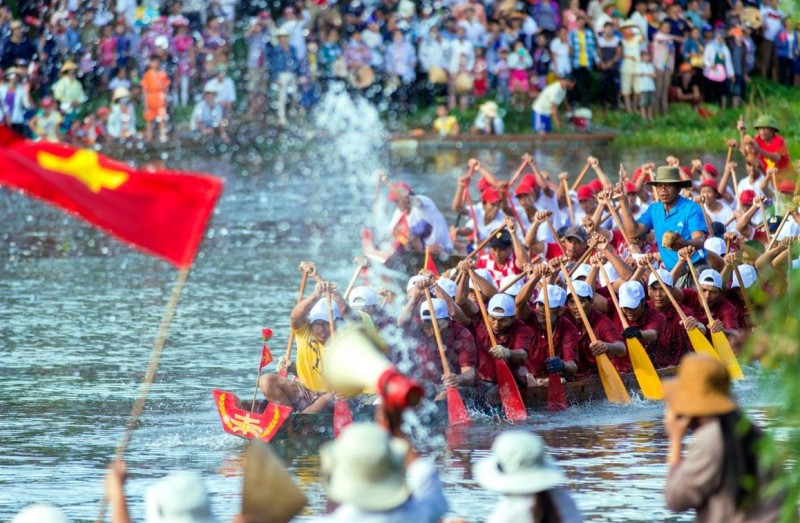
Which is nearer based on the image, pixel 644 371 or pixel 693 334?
pixel 644 371

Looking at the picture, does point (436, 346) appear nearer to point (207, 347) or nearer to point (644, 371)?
point (644, 371)

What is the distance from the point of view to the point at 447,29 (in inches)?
1145

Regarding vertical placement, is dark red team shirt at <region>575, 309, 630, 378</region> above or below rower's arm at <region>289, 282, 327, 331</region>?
below

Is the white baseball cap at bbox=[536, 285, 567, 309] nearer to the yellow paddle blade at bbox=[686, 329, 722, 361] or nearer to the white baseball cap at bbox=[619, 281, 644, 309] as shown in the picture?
the white baseball cap at bbox=[619, 281, 644, 309]

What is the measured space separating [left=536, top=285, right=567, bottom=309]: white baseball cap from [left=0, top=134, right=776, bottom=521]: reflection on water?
2.59ft

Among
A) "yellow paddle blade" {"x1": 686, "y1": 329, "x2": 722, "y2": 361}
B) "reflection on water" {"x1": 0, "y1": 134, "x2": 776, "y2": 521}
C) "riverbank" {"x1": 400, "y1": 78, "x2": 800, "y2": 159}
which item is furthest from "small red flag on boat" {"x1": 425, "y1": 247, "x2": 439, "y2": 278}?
"riverbank" {"x1": 400, "y1": 78, "x2": 800, "y2": 159}

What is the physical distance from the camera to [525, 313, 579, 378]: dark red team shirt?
12633mm

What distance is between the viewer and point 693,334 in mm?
13352

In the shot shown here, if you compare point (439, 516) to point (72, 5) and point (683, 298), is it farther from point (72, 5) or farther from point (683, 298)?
point (72, 5)

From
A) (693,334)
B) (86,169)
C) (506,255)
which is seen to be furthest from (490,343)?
(86,169)

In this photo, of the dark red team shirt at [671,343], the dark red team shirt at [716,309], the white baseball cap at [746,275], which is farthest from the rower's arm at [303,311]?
the white baseball cap at [746,275]

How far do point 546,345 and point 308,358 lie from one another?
1950 mm

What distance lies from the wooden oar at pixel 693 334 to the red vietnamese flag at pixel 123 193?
6508 millimetres

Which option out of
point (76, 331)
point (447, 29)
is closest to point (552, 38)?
point (447, 29)
